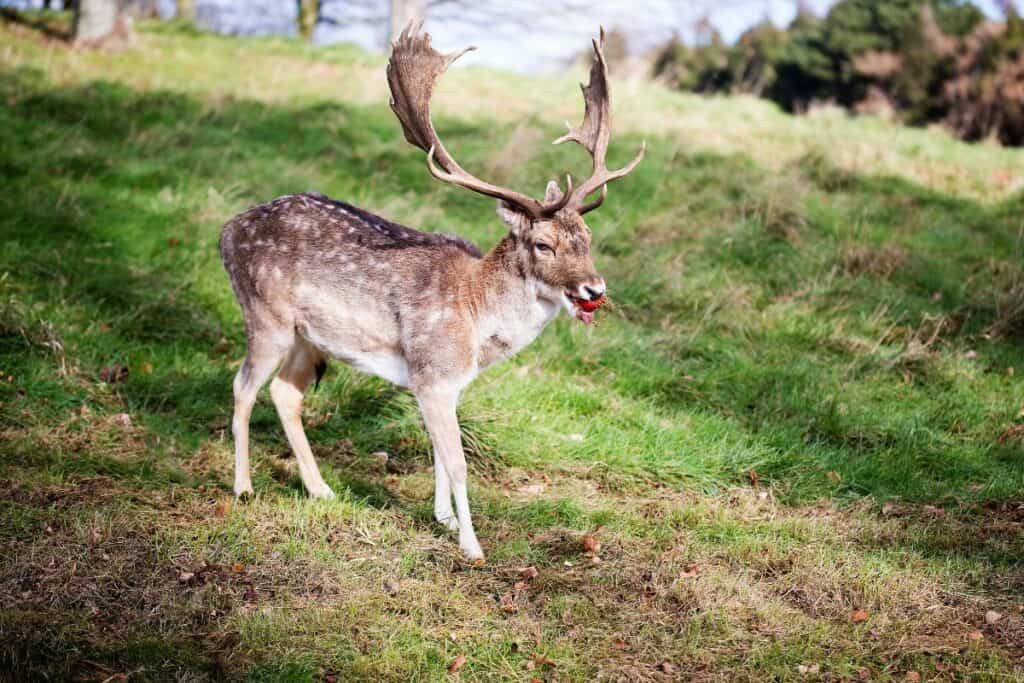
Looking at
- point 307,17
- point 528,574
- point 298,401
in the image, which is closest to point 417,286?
point 298,401

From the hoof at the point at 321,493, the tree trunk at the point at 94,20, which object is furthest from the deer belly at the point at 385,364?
the tree trunk at the point at 94,20

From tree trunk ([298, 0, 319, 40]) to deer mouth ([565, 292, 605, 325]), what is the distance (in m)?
17.4

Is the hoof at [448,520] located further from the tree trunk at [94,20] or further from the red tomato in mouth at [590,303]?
the tree trunk at [94,20]

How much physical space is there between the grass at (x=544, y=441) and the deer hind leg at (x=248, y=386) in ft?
0.45

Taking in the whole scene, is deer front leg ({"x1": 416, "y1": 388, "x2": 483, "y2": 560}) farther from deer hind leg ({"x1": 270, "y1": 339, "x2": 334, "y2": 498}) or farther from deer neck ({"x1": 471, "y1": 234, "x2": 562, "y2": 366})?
deer hind leg ({"x1": 270, "y1": 339, "x2": 334, "y2": 498})

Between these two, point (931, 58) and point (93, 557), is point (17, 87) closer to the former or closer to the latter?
point (93, 557)

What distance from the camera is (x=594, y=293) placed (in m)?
4.71

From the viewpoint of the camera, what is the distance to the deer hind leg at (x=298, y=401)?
5.51m

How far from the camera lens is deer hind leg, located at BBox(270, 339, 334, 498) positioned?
217 inches

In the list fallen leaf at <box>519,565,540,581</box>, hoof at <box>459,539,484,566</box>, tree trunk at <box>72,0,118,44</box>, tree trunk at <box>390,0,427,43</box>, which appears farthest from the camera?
tree trunk at <box>390,0,427,43</box>

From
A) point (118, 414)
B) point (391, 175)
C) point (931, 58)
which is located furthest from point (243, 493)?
point (931, 58)

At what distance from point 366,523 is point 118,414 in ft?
6.40

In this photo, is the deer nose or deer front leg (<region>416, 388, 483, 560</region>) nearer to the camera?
the deer nose

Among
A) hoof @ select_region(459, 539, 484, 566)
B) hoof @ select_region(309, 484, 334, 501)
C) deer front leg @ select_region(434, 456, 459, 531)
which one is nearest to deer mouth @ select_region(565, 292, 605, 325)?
deer front leg @ select_region(434, 456, 459, 531)
